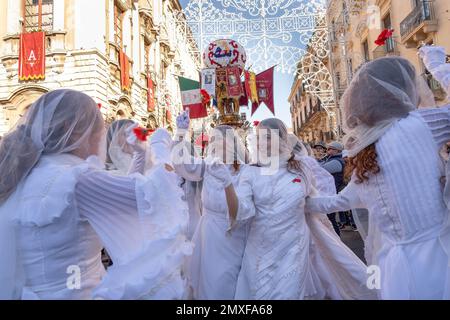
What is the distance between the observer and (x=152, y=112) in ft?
68.4

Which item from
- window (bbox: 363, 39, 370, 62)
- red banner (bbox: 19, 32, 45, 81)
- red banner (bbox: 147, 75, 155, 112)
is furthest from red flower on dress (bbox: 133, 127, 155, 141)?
window (bbox: 363, 39, 370, 62)

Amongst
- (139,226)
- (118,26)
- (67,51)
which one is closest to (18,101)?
(67,51)

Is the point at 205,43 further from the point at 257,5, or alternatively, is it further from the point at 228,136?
the point at 228,136

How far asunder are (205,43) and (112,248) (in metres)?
6.70

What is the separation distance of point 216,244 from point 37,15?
15.8 metres

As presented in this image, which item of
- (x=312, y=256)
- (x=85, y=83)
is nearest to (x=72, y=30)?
(x=85, y=83)

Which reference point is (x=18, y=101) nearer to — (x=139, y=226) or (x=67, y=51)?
(x=67, y=51)

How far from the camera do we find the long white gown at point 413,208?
1.84m

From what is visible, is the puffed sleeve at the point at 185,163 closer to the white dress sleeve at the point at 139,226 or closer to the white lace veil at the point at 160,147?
the white lace veil at the point at 160,147

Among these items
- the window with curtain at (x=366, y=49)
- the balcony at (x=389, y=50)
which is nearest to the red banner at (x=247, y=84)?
the balcony at (x=389, y=50)

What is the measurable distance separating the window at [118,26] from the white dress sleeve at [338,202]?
15814mm

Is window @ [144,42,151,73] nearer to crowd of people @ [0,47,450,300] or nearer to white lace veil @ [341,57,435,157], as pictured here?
crowd of people @ [0,47,450,300]

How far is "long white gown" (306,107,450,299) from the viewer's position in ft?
Answer: 6.04
